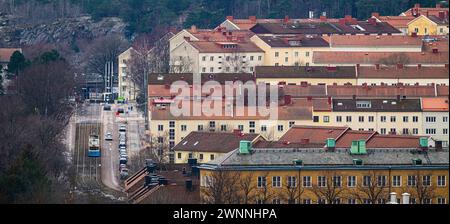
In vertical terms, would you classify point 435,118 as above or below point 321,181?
above

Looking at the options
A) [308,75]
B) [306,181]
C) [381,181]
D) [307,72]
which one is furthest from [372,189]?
[307,72]

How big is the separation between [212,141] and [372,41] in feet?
98.9

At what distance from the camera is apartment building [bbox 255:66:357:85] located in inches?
2544

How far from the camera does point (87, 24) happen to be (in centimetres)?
9438

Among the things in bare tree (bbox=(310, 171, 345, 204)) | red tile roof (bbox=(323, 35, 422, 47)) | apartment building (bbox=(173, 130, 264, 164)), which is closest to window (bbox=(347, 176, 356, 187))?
bare tree (bbox=(310, 171, 345, 204))

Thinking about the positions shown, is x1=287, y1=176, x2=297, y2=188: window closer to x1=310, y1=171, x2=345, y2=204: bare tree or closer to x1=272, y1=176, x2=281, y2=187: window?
x1=272, y1=176, x2=281, y2=187: window

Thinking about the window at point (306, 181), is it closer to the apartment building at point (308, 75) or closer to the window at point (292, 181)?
the window at point (292, 181)

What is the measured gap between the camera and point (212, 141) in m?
46.7

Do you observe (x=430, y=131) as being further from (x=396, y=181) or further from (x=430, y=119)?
(x=396, y=181)

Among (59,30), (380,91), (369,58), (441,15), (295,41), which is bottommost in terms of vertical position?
(380,91)
